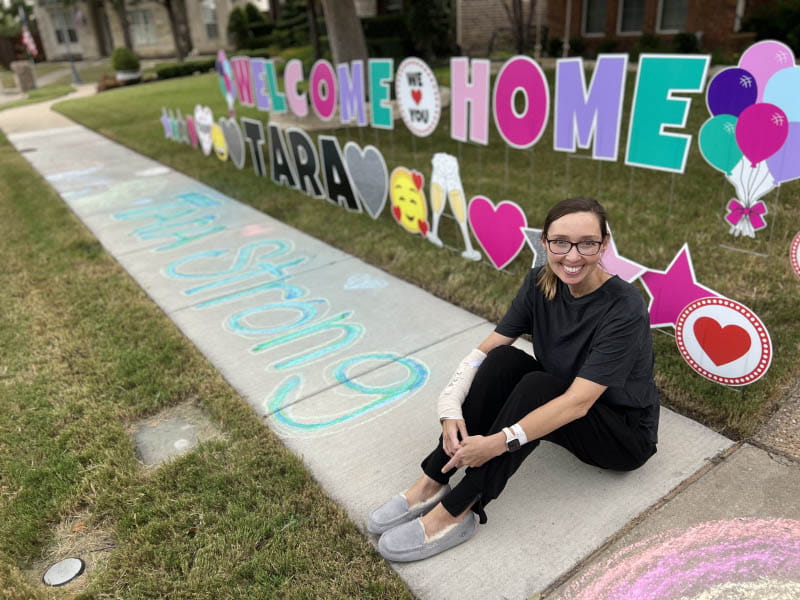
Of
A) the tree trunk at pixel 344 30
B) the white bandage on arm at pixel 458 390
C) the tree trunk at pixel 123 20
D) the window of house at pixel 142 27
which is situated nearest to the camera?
the white bandage on arm at pixel 458 390

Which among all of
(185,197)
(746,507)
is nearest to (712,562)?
(746,507)

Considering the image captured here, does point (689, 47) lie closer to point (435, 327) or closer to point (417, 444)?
point (435, 327)

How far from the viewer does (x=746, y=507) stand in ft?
7.66

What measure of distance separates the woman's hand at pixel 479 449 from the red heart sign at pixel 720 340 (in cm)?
147

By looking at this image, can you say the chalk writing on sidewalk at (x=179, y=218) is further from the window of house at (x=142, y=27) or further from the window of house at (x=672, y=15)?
the window of house at (x=142, y=27)

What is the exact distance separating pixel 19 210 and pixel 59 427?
557cm

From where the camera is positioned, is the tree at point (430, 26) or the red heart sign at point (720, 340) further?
the tree at point (430, 26)

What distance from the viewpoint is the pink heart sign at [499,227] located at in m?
4.35

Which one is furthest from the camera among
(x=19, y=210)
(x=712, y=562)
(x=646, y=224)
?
(x=19, y=210)

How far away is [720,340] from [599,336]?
1147 millimetres

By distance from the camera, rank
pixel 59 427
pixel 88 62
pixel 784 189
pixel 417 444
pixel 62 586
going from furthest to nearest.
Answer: pixel 88 62 → pixel 784 189 → pixel 59 427 → pixel 417 444 → pixel 62 586

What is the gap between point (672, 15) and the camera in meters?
14.2

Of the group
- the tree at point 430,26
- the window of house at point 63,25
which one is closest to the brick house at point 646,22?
the tree at point 430,26

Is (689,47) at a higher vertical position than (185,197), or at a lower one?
higher
